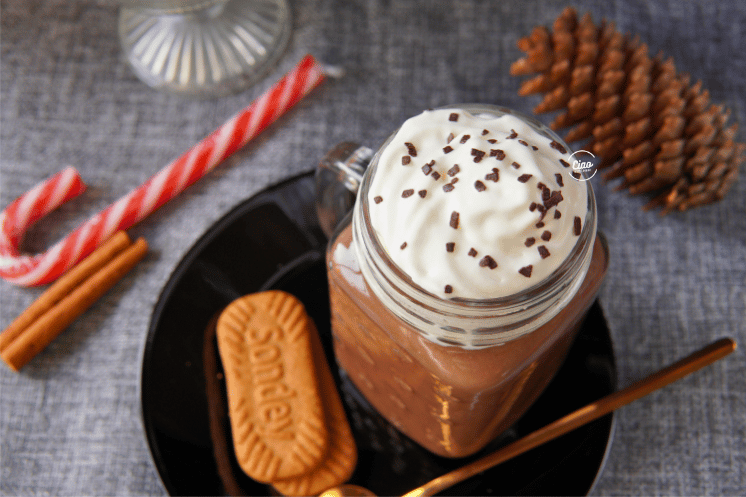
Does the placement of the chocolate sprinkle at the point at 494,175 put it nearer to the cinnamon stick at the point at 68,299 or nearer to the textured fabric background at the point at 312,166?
the textured fabric background at the point at 312,166

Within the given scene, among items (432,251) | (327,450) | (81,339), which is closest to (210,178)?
(81,339)

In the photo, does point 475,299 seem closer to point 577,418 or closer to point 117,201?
point 577,418

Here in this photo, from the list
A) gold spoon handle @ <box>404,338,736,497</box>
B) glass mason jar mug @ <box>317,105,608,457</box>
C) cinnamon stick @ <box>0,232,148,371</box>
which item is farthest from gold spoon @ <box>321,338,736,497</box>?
cinnamon stick @ <box>0,232,148,371</box>

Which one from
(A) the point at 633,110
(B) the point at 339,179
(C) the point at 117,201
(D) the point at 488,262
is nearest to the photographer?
(D) the point at 488,262

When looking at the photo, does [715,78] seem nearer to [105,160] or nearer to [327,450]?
[327,450]

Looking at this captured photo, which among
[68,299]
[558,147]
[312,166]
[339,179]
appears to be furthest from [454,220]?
[68,299]

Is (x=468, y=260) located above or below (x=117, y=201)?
above

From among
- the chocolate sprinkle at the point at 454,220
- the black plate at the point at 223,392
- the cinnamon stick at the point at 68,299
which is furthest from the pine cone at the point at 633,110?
the cinnamon stick at the point at 68,299
